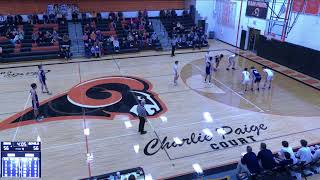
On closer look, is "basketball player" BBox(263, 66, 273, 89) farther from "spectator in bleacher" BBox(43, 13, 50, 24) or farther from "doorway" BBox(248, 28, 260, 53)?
"spectator in bleacher" BBox(43, 13, 50, 24)

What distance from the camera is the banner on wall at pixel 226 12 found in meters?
26.8

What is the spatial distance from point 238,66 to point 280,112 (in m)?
7.64

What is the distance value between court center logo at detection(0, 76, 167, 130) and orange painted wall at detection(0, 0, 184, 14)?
1260 centimetres

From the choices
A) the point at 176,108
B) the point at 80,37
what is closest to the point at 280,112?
the point at 176,108

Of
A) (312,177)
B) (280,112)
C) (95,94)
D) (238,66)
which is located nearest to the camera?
(312,177)

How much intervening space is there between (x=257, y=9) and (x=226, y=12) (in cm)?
477

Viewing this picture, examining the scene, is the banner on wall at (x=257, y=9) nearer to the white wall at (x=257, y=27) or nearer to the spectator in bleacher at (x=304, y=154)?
the white wall at (x=257, y=27)

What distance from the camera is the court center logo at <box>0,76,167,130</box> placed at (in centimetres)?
1334

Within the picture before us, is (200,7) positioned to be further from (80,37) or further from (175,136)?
(175,136)

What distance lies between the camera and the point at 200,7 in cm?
2986

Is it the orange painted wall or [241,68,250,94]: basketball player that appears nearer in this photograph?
[241,68,250,94]: basketball player

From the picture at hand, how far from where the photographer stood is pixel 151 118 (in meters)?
13.2

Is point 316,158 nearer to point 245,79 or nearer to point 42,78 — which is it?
point 245,79

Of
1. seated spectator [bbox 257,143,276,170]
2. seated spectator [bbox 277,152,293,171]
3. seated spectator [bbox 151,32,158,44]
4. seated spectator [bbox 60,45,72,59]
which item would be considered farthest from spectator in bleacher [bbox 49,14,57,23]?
seated spectator [bbox 277,152,293,171]
